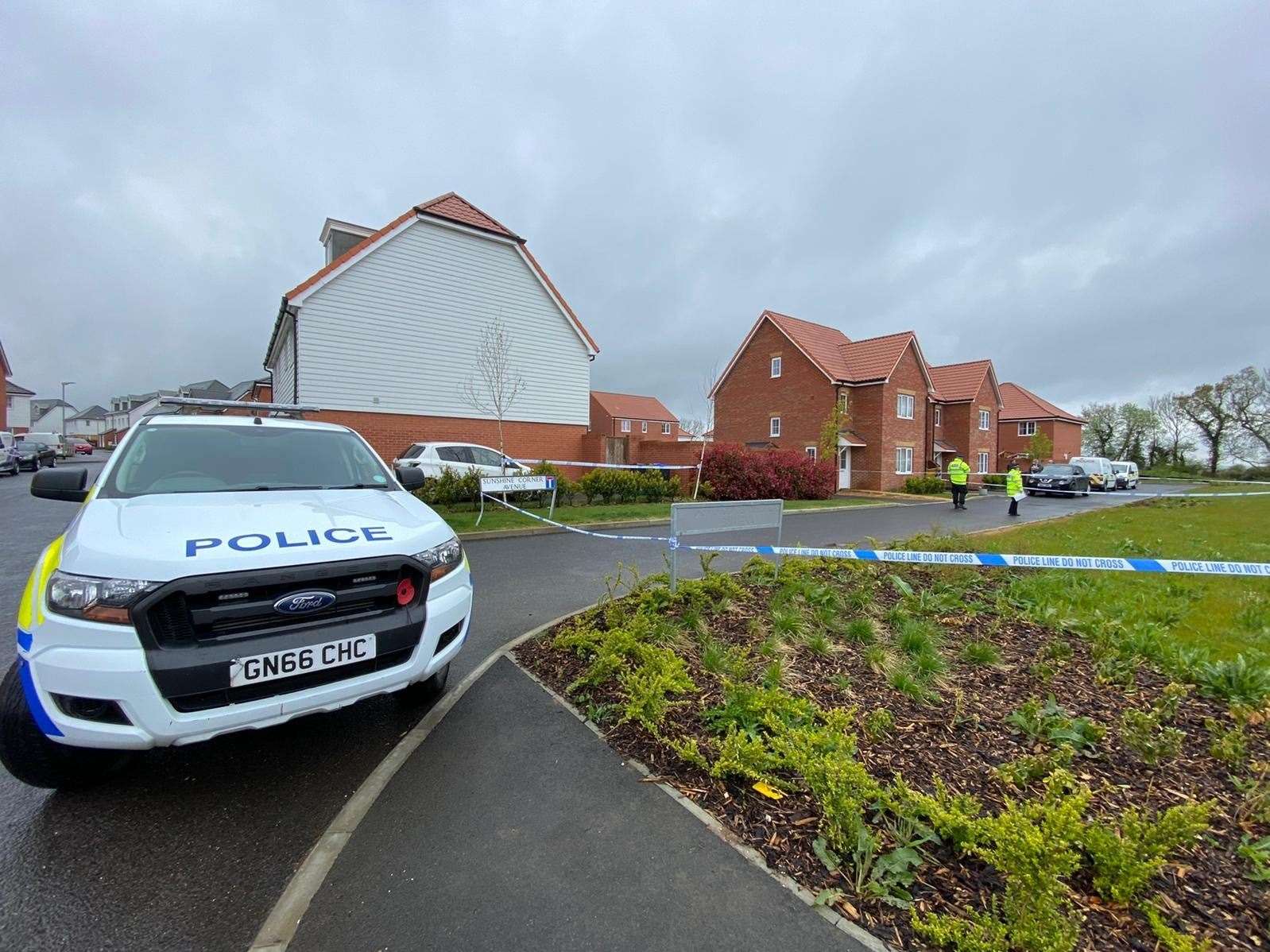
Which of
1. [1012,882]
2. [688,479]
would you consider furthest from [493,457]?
[1012,882]

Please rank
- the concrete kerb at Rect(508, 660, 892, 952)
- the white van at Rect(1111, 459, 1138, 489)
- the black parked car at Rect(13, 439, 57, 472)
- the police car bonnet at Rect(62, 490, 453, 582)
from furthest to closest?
the white van at Rect(1111, 459, 1138, 489) < the black parked car at Rect(13, 439, 57, 472) < the police car bonnet at Rect(62, 490, 453, 582) < the concrete kerb at Rect(508, 660, 892, 952)

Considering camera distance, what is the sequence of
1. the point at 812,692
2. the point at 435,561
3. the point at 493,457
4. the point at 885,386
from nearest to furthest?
the point at 435,561, the point at 812,692, the point at 493,457, the point at 885,386

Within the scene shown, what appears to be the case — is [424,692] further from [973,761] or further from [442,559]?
[973,761]

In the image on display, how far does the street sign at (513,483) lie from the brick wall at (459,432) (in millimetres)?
6223

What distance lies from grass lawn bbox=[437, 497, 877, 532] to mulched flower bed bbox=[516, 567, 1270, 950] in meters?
5.97

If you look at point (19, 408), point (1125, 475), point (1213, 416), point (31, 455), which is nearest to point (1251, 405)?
point (1213, 416)

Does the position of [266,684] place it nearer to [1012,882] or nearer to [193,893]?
[193,893]

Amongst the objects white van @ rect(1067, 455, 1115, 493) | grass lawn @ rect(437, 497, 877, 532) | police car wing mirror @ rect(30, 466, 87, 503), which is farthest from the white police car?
white van @ rect(1067, 455, 1115, 493)

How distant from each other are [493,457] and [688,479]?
685cm

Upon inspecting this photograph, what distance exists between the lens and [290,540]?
2.68 meters

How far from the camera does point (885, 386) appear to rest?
3050 centimetres

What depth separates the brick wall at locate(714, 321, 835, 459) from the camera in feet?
103

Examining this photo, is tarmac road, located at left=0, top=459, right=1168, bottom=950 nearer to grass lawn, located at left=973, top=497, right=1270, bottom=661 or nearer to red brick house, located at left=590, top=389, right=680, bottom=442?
grass lawn, located at left=973, top=497, right=1270, bottom=661

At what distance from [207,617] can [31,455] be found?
134ft
